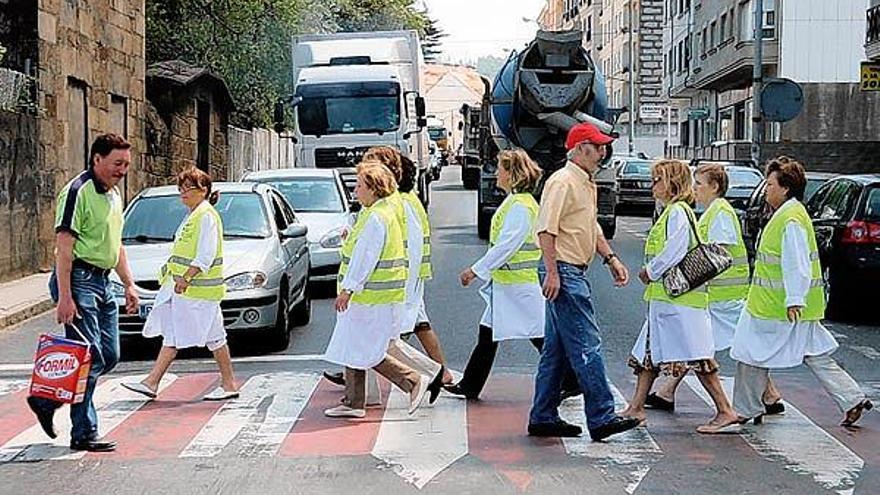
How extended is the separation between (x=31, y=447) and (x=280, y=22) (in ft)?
97.9

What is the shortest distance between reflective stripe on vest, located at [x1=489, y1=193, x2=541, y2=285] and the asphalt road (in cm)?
90

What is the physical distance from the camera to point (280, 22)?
1457 inches

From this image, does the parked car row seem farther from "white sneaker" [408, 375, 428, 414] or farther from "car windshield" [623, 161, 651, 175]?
"car windshield" [623, 161, 651, 175]

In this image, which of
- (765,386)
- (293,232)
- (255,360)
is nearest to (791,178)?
(765,386)

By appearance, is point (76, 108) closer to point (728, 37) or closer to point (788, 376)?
point (788, 376)

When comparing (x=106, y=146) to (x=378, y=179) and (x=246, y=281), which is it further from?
(x=246, y=281)

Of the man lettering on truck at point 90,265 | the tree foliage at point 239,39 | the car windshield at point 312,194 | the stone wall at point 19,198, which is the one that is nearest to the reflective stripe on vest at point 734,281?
the man lettering on truck at point 90,265

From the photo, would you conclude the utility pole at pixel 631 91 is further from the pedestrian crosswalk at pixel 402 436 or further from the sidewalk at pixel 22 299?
the pedestrian crosswalk at pixel 402 436

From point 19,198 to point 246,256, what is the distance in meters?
7.48

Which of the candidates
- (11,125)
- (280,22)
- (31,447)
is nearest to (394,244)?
(31,447)

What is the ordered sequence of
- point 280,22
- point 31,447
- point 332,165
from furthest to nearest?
point 280,22 → point 332,165 → point 31,447

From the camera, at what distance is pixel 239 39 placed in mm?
36312

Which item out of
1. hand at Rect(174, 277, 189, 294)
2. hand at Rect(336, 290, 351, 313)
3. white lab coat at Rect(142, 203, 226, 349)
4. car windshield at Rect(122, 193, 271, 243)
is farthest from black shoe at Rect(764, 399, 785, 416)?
car windshield at Rect(122, 193, 271, 243)

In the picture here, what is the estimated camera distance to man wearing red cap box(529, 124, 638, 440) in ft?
25.7
